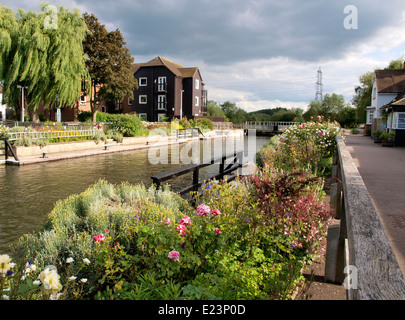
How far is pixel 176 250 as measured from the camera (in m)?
3.15

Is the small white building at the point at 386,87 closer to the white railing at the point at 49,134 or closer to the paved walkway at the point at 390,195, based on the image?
the paved walkway at the point at 390,195

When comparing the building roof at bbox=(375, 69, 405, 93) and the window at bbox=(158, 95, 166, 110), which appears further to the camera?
the window at bbox=(158, 95, 166, 110)

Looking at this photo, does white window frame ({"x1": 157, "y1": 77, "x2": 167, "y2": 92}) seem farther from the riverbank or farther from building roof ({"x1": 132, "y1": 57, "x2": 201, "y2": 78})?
the riverbank

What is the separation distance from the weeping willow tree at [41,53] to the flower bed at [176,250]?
22995 millimetres

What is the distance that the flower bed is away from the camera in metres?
2.77

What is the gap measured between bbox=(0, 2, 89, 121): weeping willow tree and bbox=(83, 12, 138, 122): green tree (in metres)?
10.6

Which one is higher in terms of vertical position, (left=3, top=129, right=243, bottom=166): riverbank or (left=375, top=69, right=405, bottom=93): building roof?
(left=375, top=69, right=405, bottom=93): building roof

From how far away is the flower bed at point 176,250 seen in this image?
2.77 meters

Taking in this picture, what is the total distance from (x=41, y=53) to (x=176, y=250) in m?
26.3

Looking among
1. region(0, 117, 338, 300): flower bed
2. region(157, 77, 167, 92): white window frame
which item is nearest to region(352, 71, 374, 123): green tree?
region(157, 77, 167, 92): white window frame

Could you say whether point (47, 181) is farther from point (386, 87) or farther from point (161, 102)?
point (161, 102)
